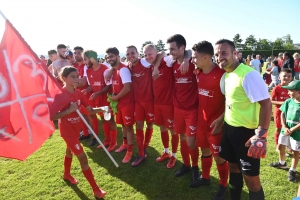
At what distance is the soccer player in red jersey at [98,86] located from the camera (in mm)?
5035

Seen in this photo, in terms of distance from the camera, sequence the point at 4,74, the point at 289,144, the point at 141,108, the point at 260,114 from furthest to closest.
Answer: the point at 141,108 < the point at 289,144 < the point at 4,74 < the point at 260,114

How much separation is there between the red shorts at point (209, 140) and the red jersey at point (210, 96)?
13 cm

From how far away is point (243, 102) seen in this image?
7.98ft

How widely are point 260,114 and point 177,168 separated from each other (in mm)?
2390

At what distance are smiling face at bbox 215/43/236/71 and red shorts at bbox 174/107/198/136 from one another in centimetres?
113

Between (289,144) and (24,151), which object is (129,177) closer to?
(24,151)

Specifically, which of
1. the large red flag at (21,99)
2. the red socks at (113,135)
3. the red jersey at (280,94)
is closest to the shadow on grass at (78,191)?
the large red flag at (21,99)

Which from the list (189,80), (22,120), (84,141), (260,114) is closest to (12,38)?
(22,120)

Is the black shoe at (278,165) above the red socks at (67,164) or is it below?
below

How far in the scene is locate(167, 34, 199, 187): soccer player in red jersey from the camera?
11.5 feet

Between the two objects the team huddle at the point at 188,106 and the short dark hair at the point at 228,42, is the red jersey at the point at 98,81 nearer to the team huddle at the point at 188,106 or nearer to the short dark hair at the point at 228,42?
the team huddle at the point at 188,106

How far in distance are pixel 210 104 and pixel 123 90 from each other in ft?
6.26

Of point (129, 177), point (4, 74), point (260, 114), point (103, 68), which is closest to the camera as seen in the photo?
point (260, 114)

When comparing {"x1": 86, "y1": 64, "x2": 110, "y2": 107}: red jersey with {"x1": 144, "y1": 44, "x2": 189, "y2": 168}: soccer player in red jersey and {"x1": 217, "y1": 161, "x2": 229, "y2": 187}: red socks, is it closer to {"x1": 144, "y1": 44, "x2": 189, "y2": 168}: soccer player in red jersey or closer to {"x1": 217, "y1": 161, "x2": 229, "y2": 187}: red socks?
{"x1": 144, "y1": 44, "x2": 189, "y2": 168}: soccer player in red jersey
